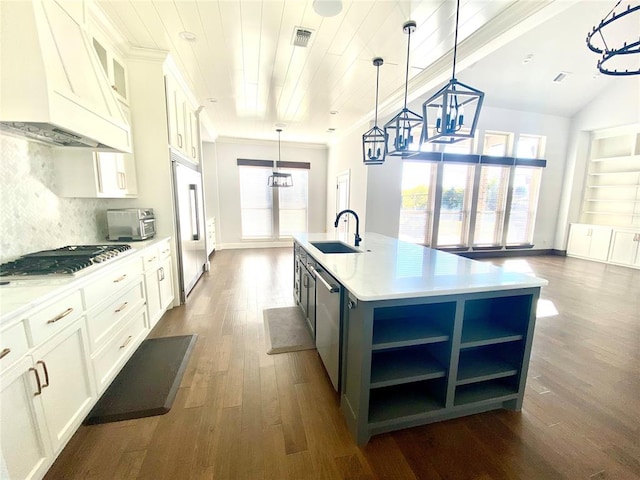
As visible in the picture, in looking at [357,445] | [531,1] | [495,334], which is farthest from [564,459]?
[531,1]

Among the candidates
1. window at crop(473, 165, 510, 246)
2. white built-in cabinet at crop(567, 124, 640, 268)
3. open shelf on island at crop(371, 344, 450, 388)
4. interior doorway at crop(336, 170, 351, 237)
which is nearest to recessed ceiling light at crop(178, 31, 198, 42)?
open shelf on island at crop(371, 344, 450, 388)

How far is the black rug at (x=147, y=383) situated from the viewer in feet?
5.58

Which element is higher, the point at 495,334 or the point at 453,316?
the point at 453,316

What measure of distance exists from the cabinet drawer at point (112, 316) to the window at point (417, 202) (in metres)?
4.97

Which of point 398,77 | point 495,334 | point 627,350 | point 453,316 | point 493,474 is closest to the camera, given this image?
point 493,474

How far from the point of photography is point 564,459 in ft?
4.66

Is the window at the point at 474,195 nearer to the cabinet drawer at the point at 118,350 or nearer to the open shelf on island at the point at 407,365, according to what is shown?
the open shelf on island at the point at 407,365

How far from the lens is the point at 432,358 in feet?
5.44

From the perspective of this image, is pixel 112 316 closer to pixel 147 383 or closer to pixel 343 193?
pixel 147 383

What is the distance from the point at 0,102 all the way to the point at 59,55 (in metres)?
0.43

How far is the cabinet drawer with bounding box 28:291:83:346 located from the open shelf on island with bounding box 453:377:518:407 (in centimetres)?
225

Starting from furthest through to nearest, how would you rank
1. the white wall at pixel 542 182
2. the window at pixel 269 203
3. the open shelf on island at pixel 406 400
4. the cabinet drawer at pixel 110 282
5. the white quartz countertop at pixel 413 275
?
the window at pixel 269 203, the white wall at pixel 542 182, the cabinet drawer at pixel 110 282, the open shelf on island at pixel 406 400, the white quartz countertop at pixel 413 275

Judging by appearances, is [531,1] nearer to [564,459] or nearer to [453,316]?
[453,316]

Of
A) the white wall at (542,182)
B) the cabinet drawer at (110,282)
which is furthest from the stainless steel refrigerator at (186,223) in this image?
the white wall at (542,182)
